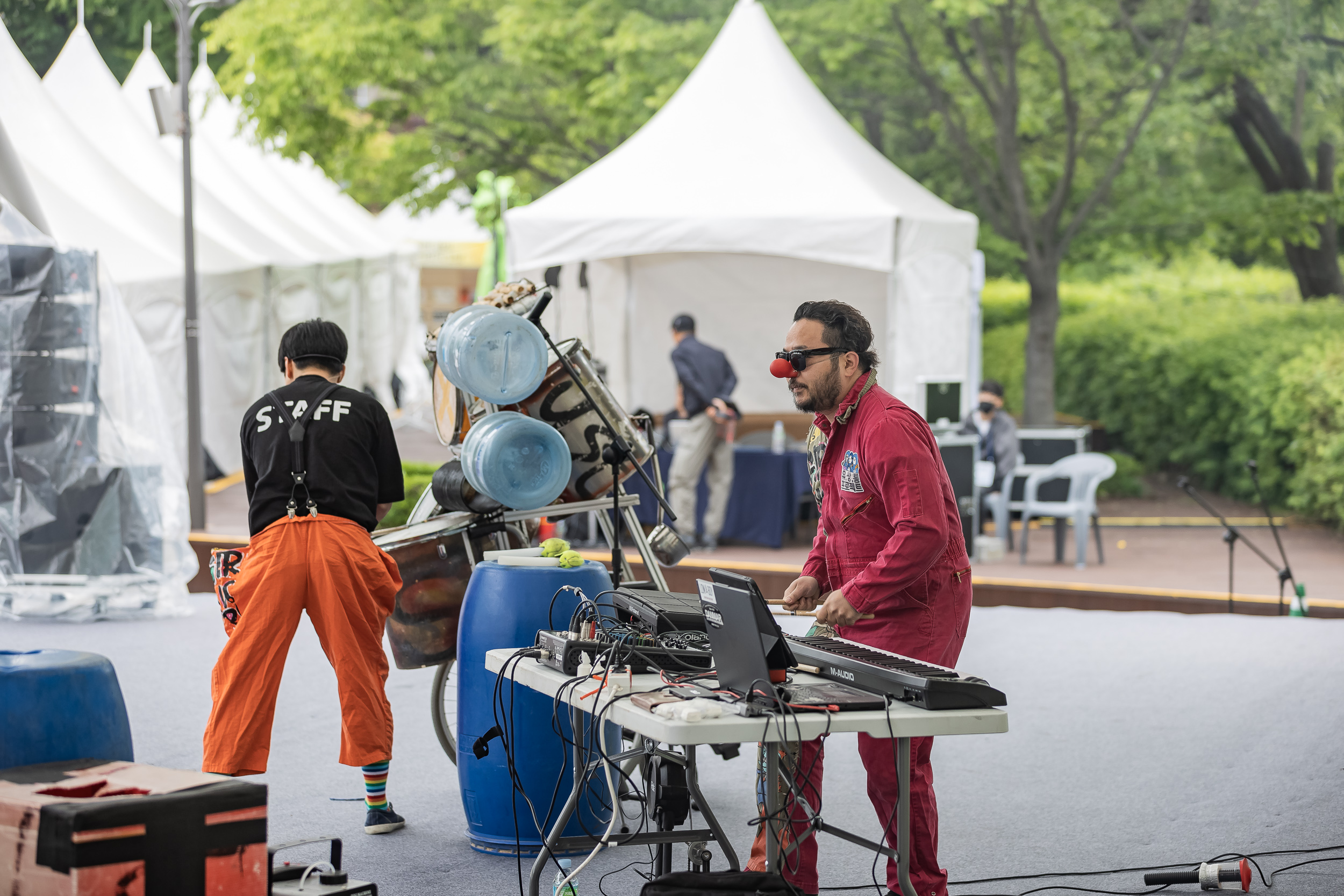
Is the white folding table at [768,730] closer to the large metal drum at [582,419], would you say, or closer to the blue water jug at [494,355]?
the blue water jug at [494,355]

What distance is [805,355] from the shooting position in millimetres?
3770

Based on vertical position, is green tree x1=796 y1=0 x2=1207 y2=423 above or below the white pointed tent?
above

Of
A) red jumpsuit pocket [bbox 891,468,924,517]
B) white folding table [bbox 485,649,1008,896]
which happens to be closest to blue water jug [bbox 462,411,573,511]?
white folding table [bbox 485,649,1008,896]

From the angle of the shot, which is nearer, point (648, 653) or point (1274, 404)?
point (648, 653)

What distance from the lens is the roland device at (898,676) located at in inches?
125

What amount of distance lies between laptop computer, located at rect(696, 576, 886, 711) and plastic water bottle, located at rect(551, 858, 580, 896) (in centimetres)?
87

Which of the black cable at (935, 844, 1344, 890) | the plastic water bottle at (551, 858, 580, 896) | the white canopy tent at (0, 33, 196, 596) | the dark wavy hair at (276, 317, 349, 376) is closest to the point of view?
the plastic water bottle at (551, 858, 580, 896)

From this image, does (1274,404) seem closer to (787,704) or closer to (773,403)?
(773,403)

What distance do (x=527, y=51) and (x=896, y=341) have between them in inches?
236

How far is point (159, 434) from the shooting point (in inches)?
365

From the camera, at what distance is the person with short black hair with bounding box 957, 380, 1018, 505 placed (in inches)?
449

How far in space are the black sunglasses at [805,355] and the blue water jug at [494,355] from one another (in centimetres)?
144

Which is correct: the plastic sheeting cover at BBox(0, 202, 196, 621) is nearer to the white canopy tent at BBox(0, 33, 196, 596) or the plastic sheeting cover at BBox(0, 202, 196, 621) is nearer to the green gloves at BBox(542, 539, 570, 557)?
the white canopy tent at BBox(0, 33, 196, 596)

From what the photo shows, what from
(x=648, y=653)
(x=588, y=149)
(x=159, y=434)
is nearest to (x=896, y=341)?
(x=159, y=434)
